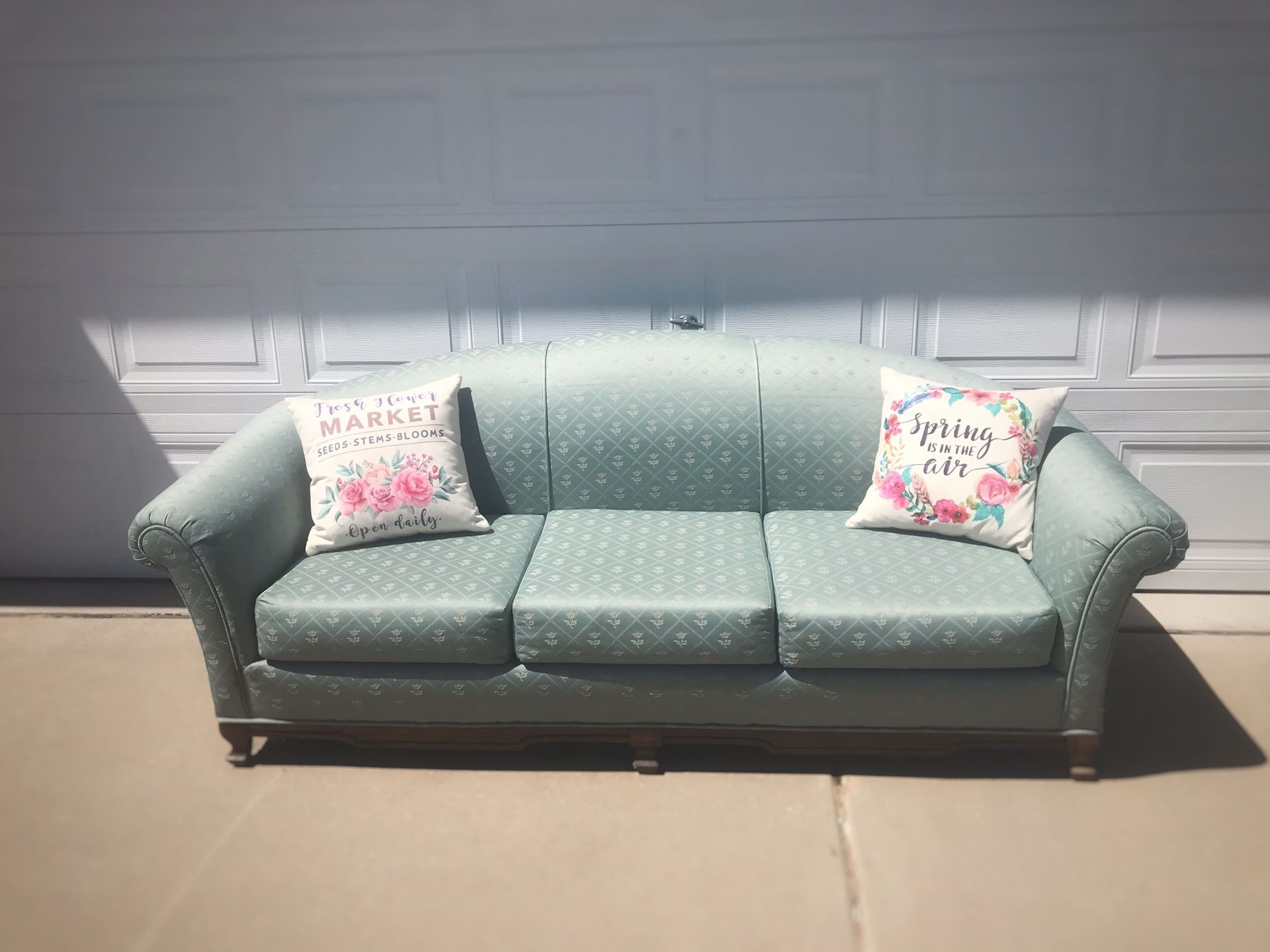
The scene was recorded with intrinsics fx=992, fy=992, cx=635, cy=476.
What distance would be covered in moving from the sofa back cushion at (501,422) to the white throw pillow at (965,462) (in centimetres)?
96

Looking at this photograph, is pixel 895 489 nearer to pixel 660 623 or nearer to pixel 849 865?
pixel 660 623

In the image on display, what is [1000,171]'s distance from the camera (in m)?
2.93

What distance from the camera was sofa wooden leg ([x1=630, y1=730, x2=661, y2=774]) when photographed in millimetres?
2359

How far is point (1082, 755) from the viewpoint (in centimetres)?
231

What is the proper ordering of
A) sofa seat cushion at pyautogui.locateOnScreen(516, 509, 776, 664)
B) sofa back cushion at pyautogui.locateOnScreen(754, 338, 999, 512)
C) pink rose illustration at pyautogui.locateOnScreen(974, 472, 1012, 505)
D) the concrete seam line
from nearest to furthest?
the concrete seam line
sofa seat cushion at pyautogui.locateOnScreen(516, 509, 776, 664)
pink rose illustration at pyautogui.locateOnScreen(974, 472, 1012, 505)
sofa back cushion at pyautogui.locateOnScreen(754, 338, 999, 512)

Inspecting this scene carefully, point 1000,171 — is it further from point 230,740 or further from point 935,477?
point 230,740

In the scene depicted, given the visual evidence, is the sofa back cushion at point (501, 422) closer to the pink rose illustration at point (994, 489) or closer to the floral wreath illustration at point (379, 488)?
the floral wreath illustration at point (379, 488)

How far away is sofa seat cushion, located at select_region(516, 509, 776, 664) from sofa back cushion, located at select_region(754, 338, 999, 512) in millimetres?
402

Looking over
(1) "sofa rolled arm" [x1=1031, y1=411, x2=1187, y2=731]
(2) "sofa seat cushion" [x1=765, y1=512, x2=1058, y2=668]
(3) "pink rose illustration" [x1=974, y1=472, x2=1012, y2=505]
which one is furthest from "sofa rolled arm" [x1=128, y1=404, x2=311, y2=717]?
(1) "sofa rolled arm" [x1=1031, y1=411, x2=1187, y2=731]

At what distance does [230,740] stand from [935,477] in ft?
6.16

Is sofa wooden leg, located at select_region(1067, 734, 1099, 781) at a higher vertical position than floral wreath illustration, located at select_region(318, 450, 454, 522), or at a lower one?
lower

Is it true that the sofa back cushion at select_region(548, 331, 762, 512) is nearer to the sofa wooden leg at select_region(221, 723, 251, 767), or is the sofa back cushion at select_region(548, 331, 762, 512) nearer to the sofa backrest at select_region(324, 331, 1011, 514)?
the sofa backrest at select_region(324, 331, 1011, 514)

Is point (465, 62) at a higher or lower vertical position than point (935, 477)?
higher

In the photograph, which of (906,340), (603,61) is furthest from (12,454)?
(906,340)
